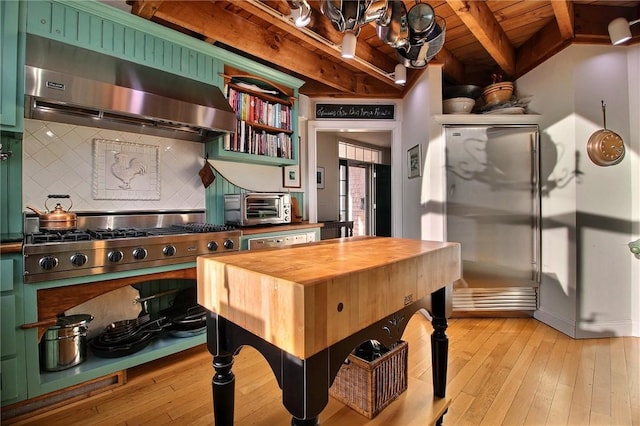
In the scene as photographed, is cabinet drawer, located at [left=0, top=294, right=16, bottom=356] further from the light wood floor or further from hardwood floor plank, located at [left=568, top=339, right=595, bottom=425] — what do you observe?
hardwood floor plank, located at [left=568, top=339, right=595, bottom=425]

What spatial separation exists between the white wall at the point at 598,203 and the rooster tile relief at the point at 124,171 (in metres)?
3.53

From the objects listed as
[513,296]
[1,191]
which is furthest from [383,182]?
[1,191]

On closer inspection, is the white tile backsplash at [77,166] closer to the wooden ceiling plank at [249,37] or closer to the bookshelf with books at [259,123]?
the bookshelf with books at [259,123]

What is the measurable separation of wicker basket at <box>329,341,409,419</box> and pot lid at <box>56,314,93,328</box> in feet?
4.97

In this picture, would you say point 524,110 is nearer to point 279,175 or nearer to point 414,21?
point 414,21

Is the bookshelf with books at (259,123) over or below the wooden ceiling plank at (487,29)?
below

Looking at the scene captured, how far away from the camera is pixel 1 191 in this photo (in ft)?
5.28

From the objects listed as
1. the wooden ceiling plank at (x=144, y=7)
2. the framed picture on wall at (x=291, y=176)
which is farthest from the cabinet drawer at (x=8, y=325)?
the framed picture on wall at (x=291, y=176)

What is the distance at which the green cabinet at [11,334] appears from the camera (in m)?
1.42

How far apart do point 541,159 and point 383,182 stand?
3.40m

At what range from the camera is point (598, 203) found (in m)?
2.51

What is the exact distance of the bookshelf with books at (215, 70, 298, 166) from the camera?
2637mm

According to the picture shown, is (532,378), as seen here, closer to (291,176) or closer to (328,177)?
(291,176)

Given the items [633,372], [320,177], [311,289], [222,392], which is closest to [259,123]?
[320,177]
